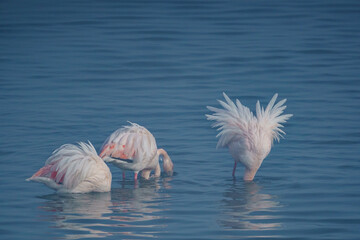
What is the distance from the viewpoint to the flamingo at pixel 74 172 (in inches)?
241

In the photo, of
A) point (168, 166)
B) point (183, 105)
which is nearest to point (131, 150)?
point (168, 166)

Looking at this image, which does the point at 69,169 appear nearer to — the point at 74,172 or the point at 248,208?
the point at 74,172

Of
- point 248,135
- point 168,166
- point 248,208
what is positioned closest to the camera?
point 248,208

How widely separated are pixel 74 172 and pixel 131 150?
0.80 metres

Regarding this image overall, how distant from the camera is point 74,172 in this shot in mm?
6141

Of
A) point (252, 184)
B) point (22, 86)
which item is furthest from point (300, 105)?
point (22, 86)

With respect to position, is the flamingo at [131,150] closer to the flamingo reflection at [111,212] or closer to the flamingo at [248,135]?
the flamingo reflection at [111,212]

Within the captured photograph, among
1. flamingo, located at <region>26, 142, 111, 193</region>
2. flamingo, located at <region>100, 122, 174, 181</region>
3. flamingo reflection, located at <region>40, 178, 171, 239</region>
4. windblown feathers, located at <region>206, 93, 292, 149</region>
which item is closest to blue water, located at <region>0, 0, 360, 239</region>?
flamingo reflection, located at <region>40, 178, 171, 239</region>

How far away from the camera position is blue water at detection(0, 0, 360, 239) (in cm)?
562

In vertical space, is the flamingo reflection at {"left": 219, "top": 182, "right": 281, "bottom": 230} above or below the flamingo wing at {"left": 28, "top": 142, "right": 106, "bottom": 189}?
below

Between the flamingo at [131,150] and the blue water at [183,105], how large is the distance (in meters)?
0.24

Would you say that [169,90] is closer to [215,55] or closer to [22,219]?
[215,55]

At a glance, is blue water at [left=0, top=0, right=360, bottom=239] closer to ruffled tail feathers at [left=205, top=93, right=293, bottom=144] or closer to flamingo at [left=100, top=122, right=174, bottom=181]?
flamingo at [left=100, top=122, right=174, bottom=181]

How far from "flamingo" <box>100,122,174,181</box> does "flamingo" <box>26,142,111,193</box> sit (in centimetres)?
39
